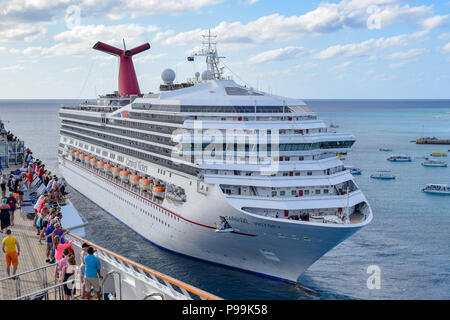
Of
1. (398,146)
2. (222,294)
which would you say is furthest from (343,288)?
(398,146)

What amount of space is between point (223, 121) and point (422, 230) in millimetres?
20017

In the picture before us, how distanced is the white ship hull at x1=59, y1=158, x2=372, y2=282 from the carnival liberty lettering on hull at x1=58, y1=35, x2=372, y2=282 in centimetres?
6

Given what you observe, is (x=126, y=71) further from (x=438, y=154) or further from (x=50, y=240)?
(x=438, y=154)

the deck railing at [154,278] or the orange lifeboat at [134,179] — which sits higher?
the deck railing at [154,278]

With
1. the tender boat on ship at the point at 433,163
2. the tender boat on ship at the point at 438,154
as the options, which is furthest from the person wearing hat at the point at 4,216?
the tender boat on ship at the point at 438,154

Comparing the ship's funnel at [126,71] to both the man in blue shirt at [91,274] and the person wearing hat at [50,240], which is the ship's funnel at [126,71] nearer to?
the person wearing hat at [50,240]

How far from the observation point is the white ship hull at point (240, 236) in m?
20.0

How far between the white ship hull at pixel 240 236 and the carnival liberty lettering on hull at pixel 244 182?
6 cm


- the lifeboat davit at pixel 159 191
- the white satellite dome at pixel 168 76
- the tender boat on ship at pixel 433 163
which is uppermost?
the white satellite dome at pixel 168 76

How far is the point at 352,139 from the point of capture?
2308 cm

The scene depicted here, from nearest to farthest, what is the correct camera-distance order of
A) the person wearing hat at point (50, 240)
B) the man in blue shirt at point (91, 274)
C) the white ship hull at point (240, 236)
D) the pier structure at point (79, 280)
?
1. the pier structure at point (79, 280)
2. the man in blue shirt at point (91, 274)
3. the person wearing hat at point (50, 240)
4. the white ship hull at point (240, 236)

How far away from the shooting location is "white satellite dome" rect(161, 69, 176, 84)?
40.0m

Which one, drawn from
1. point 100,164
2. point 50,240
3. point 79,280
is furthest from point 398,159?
point 79,280

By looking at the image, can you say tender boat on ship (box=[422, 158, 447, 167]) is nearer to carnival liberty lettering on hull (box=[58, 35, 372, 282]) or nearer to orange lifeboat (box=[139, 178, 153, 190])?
carnival liberty lettering on hull (box=[58, 35, 372, 282])
